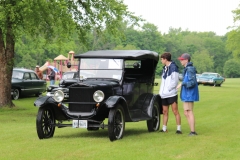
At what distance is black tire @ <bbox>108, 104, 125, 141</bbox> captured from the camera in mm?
10664

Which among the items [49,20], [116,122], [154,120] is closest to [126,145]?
[116,122]

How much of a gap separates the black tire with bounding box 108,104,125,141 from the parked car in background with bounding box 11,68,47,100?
18.8m

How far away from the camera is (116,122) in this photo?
11.1 metres

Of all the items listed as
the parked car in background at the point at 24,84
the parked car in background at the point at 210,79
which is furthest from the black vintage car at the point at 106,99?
the parked car in background at the point at 210,79

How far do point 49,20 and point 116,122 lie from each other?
9915 millimetres

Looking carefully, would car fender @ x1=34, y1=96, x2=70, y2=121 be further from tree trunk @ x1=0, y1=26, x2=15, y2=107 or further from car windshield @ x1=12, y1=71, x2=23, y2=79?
car windshield @ x1=12, y1=71, x2=23, y2=79

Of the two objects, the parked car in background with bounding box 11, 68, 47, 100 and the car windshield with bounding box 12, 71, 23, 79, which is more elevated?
the car windshield with bounding box 12, 71, 23, 79

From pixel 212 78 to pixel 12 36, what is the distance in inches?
1503

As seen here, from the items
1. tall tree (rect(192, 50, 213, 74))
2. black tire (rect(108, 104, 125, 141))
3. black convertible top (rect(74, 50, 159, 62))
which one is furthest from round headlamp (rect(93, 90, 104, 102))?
tall tree (rect(192, 50, 213, 74))

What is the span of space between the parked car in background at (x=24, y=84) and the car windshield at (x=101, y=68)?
17339mm

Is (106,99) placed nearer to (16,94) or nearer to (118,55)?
(118,55)

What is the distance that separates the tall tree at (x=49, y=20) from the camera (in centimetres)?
1900

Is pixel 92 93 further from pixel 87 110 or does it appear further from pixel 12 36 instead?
pixel 12 36

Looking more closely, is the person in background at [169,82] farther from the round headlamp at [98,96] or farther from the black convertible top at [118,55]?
the round headlamp at [98,96]
